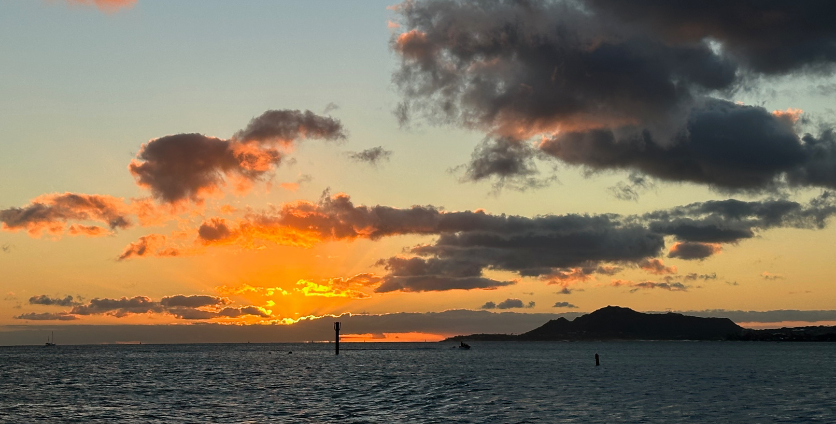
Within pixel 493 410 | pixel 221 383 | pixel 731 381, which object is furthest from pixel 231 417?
pixel 731 381

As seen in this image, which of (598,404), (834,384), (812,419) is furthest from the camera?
(834,384)

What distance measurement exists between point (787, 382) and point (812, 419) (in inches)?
1784

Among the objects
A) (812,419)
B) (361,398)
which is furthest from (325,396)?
(812,419)

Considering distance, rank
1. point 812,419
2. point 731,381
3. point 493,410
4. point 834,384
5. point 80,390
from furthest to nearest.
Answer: point 731,381 < point 834,384 < point 80,390 < point 493,410 < point 812,419

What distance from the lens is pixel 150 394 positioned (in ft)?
255

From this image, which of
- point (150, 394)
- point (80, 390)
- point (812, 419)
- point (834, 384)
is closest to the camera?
point (812, 419)

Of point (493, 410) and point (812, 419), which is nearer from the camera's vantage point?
point (812, 419)

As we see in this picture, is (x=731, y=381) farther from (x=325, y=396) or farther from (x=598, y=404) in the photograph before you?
(x=325, y=396)

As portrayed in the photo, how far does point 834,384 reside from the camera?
9081cm

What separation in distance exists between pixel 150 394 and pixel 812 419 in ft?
216

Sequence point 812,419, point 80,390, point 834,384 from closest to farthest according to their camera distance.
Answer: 1. point 812,419
2. point 80,390
3. point 834,384

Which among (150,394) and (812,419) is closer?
(812,419)

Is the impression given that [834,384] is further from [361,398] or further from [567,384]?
[361,398]

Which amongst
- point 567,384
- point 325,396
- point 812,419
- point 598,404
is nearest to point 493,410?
point 598,404
